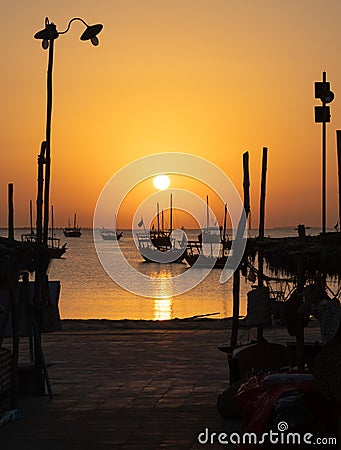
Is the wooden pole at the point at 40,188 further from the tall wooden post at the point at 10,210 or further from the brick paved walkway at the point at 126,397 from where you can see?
the brick paved walkway at the point at 126,397

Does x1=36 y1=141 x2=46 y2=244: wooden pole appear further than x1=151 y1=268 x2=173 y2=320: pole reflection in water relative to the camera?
No

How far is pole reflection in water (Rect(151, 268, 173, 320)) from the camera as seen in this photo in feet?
141

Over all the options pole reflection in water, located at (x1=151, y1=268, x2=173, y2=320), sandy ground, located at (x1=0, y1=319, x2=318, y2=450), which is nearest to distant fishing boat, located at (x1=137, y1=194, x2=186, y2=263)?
pole reflection in water, located at (x1=151, y1=268, x2=173, y2=320)

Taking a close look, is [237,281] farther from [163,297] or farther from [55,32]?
[163,297]

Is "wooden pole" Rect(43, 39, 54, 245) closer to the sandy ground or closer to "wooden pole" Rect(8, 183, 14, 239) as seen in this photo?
"wooden pole" Rect(8, 183, 14, 239)

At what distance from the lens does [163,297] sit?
5791 cm

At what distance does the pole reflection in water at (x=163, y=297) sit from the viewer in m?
43.0

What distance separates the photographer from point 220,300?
183ft

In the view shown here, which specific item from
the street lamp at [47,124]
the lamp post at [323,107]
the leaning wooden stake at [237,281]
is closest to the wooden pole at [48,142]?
the street lamp at [47,124]

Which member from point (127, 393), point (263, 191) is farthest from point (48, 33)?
point (127, 393)

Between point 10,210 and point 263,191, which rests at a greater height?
point 263,191

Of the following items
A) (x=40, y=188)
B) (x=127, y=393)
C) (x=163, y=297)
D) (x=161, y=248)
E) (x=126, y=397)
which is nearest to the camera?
(x=126, y=397)

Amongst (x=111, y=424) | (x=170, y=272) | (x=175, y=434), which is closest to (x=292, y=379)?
(x=175, y=434)

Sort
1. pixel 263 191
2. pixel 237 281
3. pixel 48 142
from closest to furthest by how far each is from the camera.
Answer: pixel 237 281
pixel 263 191
pixel 48 142
